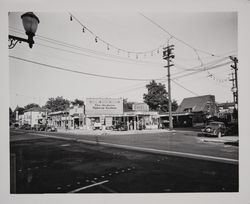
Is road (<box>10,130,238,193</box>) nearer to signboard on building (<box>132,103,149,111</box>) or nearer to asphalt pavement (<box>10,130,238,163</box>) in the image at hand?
asphalt pavement (<box>10,130,238,163</box>)

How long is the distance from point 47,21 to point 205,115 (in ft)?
55.0

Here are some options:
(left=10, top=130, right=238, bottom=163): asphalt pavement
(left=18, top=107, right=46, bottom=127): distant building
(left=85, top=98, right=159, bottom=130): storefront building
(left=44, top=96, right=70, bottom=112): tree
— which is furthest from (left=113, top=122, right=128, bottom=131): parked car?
(left=18, top=107, right=46, bottom=127): distant building

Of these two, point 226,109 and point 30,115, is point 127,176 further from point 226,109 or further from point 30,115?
point 226,109

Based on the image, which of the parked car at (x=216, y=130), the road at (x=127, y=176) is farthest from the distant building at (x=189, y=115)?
the road at (x=127, y=176)

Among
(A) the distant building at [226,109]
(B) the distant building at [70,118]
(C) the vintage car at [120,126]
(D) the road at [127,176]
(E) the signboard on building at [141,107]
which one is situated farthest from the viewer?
(B) the distant building at [70,118]

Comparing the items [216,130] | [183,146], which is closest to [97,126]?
[216,130]

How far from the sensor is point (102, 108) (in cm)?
1328

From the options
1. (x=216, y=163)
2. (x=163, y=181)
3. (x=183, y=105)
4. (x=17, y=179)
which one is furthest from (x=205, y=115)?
(x=17, y=179)

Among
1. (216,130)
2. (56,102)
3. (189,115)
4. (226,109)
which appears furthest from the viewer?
(189,115)

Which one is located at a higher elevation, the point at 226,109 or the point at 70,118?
the point at 226,109

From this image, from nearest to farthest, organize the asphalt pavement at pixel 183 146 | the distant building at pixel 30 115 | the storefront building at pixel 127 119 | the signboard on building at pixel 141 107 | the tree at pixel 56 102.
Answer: the asphalt pavement at pixel 183 146 → the tree at pixel 56 102 → the distant building at pixel 30 115 → the storefront building at pixel 127 119 → the signboard on building at pixel 141 107

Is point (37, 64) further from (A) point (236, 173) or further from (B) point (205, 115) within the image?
(B) point (205, 115)

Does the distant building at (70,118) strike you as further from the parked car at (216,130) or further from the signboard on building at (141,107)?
the parked car at (216,130)

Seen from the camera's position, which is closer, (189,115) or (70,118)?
(189,115)
